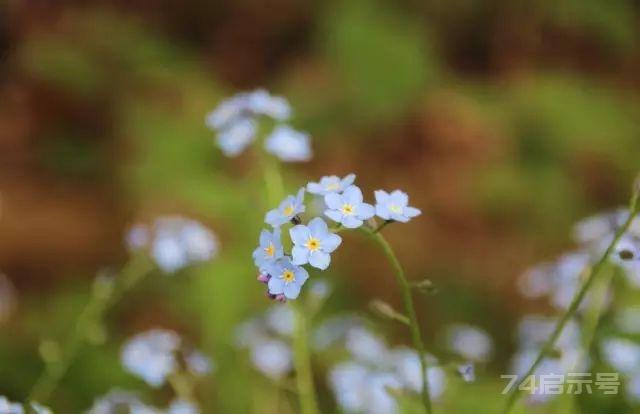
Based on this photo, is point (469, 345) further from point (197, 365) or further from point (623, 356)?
point (197, 365)

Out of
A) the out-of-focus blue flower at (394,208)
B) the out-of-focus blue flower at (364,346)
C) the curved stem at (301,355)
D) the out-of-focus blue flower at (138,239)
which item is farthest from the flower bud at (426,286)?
the out-of-focus blue flower at (138,239)

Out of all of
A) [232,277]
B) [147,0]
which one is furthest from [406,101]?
[147,0]

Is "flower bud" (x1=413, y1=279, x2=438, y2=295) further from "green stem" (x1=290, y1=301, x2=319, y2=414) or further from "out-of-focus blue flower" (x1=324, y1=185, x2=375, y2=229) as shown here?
"green stem" (x1=290, y1=301, x2=319, y2=414)

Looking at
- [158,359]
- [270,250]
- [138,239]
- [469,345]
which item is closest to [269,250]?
[270,250]

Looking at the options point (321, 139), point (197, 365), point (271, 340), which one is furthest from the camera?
point (321, 139)

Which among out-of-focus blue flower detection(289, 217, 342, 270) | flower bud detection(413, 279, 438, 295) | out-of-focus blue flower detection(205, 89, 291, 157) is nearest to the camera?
out-of-focus blue flower detection(289, 217, 342, 270)

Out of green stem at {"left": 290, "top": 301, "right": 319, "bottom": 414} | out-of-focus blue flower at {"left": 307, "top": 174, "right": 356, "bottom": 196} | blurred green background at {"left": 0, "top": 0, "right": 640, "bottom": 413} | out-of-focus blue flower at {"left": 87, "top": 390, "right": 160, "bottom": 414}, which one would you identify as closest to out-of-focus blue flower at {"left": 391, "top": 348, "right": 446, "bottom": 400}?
green stem at {"left": 290, "top": 301, "right": 319, "bottom": 414}
